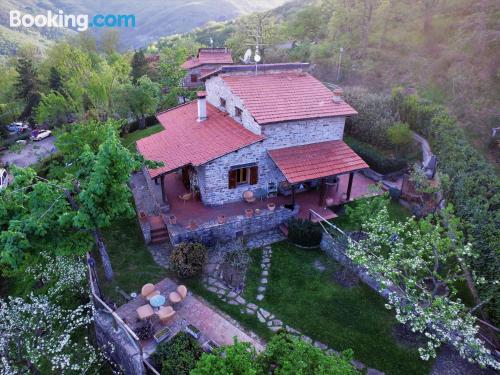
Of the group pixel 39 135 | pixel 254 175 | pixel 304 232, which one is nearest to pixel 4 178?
pixel 39 135

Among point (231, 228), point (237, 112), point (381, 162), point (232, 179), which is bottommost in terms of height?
point (231, 228)

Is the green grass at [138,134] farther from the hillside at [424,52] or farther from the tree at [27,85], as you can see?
the hillside at [424,52]

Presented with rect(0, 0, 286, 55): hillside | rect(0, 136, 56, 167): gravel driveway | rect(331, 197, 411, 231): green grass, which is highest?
rect(0, 0, 286, 55): hillside

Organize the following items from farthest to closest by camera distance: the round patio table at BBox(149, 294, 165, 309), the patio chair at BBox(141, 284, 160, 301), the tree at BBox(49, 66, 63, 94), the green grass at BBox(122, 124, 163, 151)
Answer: the tree at BBox(49, 66, 63, 94)
the green grass at BBox(122, 124, 163, 151)
the patio chair at BBox(141, 284, 160, 301)
the round patio table at BBox(149, 294, 165, 309)

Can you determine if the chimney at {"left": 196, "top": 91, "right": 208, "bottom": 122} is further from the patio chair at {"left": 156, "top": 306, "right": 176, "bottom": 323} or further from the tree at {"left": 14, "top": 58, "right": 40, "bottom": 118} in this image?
the tree at {"left": 14, "top": 58, "right": 40, "bottom": 118}

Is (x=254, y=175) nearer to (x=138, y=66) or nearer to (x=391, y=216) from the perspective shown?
(x=391, y=216)

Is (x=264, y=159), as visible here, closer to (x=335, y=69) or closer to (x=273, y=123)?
(x=273, y=123)

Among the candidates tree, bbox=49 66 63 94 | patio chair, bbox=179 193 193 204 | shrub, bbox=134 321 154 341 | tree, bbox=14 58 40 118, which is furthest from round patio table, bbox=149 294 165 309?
tree, bbox=14 58 40 118

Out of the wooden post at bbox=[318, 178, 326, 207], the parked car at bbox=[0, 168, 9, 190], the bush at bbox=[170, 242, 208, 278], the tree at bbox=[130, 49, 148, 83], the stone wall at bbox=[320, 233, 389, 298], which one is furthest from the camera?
the tree at bbox=[130, 49, 148, 83]
